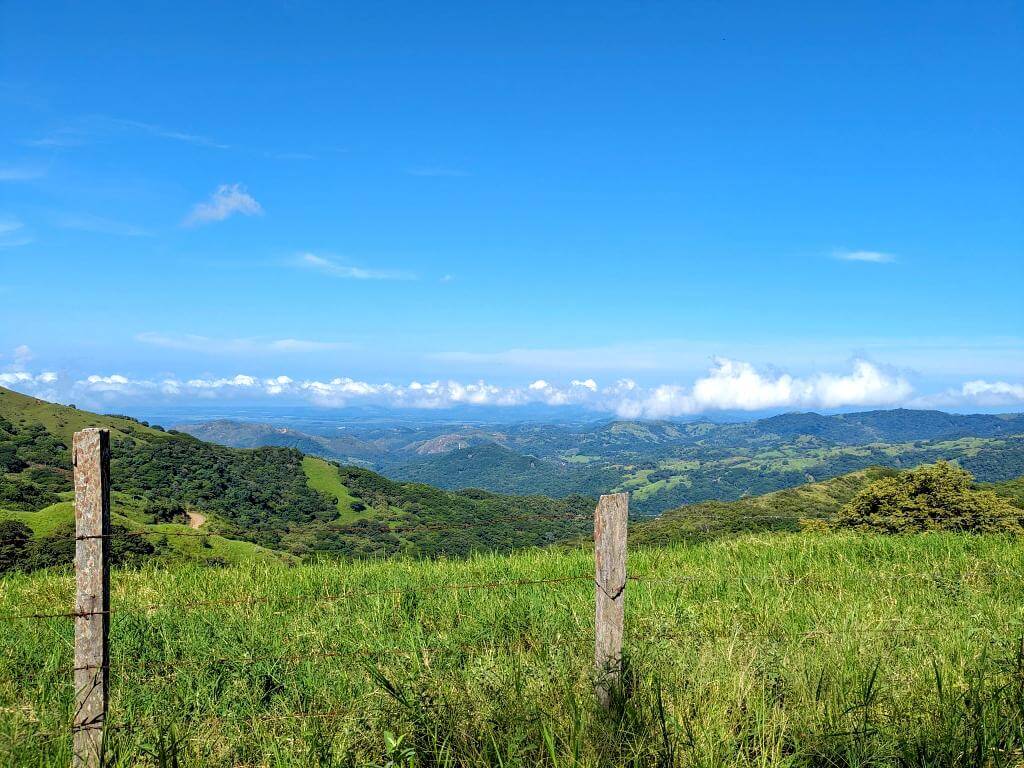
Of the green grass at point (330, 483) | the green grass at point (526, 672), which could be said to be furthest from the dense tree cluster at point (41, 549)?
the green grass at point (330, 483)

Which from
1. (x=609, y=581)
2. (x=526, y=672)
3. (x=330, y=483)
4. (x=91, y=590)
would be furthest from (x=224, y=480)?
(x=609, y=581)

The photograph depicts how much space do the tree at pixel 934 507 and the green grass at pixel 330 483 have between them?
281 ft

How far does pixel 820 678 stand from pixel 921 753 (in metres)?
0.72

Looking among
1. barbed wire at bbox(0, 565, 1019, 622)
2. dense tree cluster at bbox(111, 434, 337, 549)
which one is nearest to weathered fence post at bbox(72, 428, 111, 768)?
barbed wire at bbox(0, 565, 1019, 622)

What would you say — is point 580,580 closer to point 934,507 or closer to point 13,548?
point 934,507

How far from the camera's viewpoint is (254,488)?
9381cm

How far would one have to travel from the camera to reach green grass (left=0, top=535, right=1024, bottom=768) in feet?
12.5

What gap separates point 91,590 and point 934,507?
1937 cm

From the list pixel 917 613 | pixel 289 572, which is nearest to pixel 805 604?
pixel 917 613

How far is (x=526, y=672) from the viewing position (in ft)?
15.4

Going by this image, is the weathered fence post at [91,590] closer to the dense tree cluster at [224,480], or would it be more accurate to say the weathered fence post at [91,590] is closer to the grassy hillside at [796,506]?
the grassy hillside at [796,506]

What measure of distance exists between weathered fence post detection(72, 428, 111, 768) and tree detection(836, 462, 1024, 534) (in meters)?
17.5

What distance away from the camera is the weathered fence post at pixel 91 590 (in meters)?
3.67

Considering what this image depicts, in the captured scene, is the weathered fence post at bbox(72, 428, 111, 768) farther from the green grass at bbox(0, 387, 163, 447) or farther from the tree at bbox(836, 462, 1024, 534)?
the green grass at bbox(0, 387, 163, 447)
